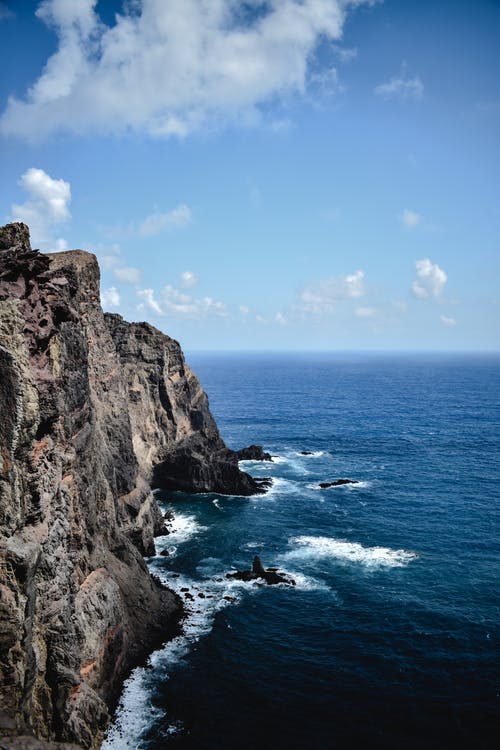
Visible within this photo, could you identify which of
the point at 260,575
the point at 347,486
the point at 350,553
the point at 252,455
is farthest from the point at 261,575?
the point at 252,455

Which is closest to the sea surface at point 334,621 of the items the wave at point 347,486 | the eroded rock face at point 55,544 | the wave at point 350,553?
the wave at point 350,553

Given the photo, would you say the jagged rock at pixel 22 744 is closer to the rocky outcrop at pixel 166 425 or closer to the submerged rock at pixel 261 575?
the submerged rock at pixel 261 575

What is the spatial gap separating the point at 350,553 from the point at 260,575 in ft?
41.5

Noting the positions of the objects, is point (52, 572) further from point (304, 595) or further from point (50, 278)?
point (304, 595)

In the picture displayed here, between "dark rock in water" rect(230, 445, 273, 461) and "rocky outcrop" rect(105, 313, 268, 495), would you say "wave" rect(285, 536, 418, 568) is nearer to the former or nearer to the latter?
"rocky outcrop" rect(105, 313, 268, 495)

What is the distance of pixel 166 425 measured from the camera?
97.4 metres

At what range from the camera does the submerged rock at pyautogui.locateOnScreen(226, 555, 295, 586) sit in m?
57.3

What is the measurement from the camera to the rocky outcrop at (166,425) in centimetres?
8962

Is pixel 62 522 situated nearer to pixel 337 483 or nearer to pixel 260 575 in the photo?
pixel 260 575

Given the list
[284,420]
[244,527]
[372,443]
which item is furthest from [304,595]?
[284,420]

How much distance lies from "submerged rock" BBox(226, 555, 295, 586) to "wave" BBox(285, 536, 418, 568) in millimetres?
5282

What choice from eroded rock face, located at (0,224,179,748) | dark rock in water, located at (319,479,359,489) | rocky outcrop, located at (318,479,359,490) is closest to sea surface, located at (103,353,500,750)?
rocky outcrop, located at (318,479,359,490)

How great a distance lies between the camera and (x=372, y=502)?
82.5m

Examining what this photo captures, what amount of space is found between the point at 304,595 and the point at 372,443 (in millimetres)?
73039
